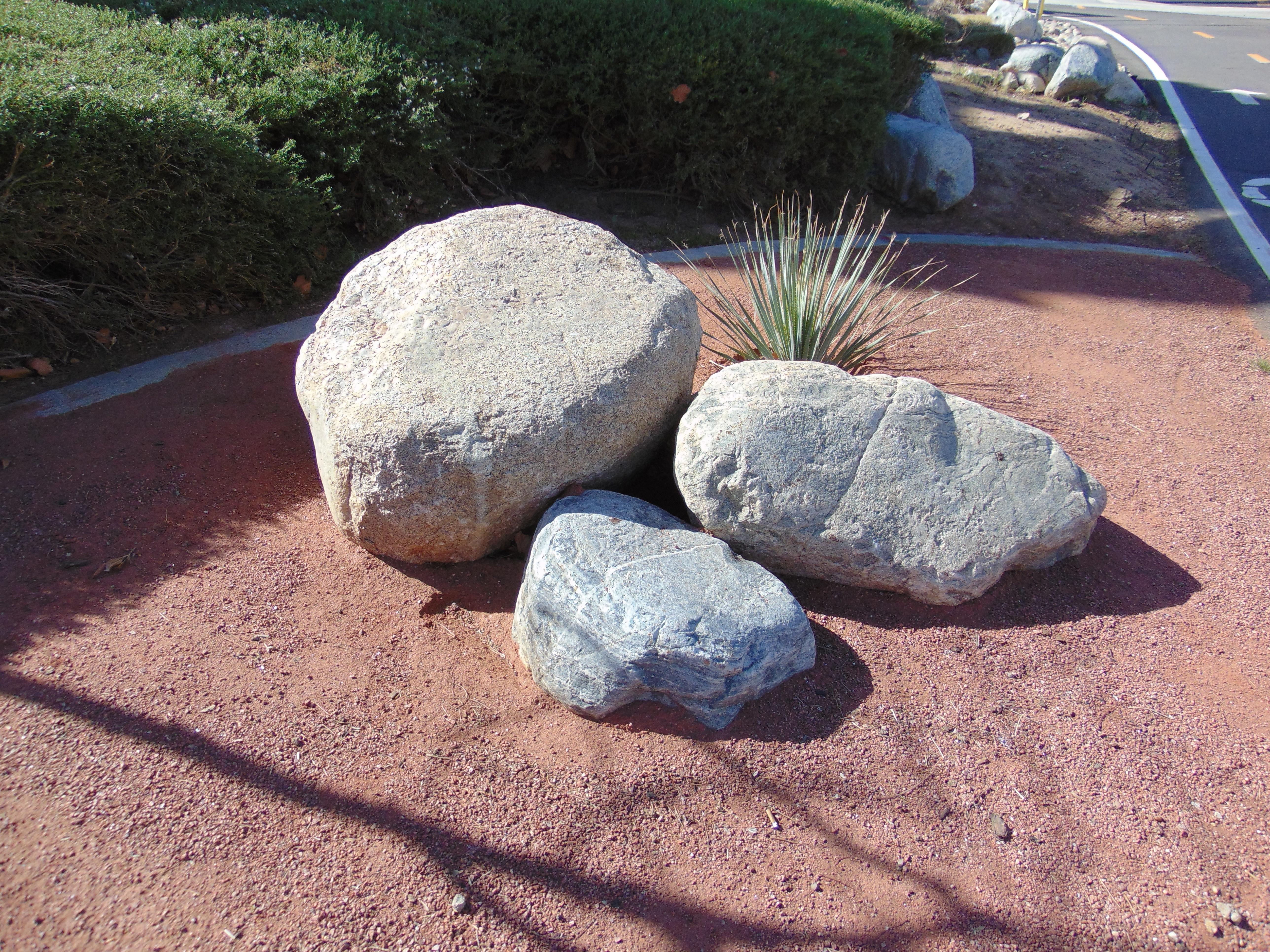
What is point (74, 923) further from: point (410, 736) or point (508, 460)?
point (508, 460)

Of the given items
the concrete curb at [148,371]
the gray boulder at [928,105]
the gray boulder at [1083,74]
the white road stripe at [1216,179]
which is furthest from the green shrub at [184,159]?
the gray boulder at [1083,74]

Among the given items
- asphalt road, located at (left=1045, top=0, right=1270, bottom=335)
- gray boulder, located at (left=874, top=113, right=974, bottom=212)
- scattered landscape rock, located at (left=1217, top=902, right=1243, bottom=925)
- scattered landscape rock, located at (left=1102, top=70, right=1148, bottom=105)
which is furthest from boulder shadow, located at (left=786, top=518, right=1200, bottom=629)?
scattered landscape rock, located at (left=1102, top=70, right=1148, bottom=105)

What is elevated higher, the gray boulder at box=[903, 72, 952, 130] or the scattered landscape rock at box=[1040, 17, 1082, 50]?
the scattered landscape rock at box=[1040, 17, 1082, 50]

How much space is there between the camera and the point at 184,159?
3.79 m

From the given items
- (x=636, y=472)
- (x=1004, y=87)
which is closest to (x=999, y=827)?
(x=636, y=472)

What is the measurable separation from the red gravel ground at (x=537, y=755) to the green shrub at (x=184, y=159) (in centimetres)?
90

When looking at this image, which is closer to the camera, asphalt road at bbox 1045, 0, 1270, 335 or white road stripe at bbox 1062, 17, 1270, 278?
white road stripe at bbox 1062, 17, 1270, 278

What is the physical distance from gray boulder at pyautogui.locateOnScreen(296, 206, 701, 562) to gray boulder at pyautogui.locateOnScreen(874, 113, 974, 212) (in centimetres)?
452

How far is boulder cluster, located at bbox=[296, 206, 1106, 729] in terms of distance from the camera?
2.48 metres

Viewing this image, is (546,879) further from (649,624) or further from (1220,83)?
(1220,83)

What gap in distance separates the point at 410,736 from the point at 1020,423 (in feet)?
7.82

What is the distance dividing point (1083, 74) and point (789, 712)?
11.0m

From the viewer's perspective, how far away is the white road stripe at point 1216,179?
6.80 m

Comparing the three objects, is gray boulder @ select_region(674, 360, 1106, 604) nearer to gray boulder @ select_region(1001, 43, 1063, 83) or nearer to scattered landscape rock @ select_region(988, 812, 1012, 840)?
scattered landscape rock @ select_region(988, 812, 1012, 840)
